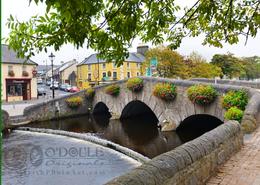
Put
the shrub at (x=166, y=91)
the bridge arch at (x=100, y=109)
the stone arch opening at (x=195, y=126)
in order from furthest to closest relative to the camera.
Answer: the bridge arch at (x=100, y=109)
the shrub at (x=166, y=91)
the stone arch opening at (x=195, y=126)

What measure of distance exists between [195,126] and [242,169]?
14.2 m

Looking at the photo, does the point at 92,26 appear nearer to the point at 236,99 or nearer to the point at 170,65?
the point at 236,99

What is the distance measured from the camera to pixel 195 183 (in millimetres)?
4617

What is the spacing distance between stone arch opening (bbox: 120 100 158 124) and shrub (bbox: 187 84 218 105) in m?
8.36

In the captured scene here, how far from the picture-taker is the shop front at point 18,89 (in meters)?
36.2

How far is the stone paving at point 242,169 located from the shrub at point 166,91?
32.4ft

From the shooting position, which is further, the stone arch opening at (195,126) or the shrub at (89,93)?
the shrub at (89,93)

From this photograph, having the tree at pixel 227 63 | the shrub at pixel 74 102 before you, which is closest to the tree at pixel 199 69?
the tree at pixel 227 63

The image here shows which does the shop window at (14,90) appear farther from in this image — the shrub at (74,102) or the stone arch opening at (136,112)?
the stone arch opening at (136,112)

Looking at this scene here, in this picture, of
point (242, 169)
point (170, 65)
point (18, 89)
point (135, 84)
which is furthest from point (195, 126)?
point (18, 89)

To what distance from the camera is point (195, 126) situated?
64.1 ft

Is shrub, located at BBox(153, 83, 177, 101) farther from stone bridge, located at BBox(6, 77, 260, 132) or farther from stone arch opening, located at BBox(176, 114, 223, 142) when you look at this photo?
stone arch opening, located at BBox(176, 114, 223, 142)

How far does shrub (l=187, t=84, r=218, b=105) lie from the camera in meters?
14.5

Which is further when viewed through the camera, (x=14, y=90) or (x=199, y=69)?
(x=199, y=69)
